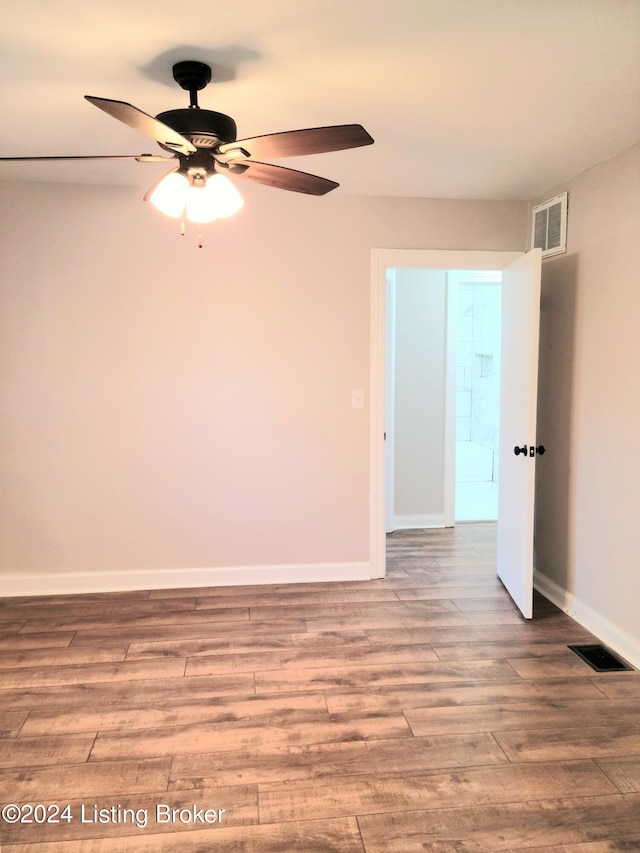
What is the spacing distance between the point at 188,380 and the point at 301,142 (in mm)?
2115

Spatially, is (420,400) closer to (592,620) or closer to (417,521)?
(417,521)

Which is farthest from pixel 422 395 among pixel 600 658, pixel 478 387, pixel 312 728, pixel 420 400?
pixel 312 728

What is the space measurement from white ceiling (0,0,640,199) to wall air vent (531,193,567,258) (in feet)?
1.12

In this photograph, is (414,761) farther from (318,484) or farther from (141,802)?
→ (318,484)

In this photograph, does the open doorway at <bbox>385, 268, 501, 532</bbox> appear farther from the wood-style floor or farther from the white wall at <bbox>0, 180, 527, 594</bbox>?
the wood-style floor

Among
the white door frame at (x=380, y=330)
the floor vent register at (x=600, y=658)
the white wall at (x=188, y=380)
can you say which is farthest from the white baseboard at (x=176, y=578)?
the floor vent register at (x=600, y=658)

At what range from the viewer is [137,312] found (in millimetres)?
3680

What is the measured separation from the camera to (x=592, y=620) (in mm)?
3236

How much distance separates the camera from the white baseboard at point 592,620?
2.91 metres

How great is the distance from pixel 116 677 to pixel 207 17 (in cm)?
256

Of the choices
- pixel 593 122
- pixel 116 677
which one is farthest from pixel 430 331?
pixel 116 677

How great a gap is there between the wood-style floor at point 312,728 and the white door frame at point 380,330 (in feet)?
1.59

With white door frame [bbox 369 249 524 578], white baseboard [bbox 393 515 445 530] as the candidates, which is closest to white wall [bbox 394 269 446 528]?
white baseboard [bbox 393 515 445 530]

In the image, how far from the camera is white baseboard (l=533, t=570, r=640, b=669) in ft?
9.54
